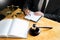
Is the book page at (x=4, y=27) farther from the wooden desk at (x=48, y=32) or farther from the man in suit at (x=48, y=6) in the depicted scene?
the man in suit at (x=48, y=6)

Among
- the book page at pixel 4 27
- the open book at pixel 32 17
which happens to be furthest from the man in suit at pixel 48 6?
the book page at pixel 4 27

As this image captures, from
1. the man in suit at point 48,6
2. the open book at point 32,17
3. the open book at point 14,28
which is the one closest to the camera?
the open book at point 14,28

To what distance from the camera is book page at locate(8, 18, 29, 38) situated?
108 centimetres

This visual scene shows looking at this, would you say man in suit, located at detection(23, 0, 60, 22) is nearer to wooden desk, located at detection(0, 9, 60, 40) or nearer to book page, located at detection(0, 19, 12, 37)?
wooden desk, located at detection(0, 9, 60, 40)

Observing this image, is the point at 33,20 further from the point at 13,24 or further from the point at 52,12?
the point at 52,12

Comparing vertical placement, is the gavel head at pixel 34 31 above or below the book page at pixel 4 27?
below

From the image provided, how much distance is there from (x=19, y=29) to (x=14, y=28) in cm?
4

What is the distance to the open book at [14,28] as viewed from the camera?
107 cm

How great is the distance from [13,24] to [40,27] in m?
0.25

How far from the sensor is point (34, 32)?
111 centimetres

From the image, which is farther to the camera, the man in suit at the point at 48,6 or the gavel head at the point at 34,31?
the man in suit at the point at 48,6

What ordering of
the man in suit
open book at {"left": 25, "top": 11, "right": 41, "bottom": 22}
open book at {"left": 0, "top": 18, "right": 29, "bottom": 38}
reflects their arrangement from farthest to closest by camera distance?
1. the man in suit
2. open book at {"left": 25, "top": 11, "right": 41, "bottom": 22}
3. open book at {"left": 0, "top": 18, "right": 29, "bottom": 38}

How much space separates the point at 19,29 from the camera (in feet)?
3.73

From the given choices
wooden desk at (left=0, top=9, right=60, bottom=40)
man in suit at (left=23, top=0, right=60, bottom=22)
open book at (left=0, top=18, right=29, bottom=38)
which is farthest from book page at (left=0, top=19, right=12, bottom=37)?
man in suit at (left=23, top=0, right=60, bottom=22)
